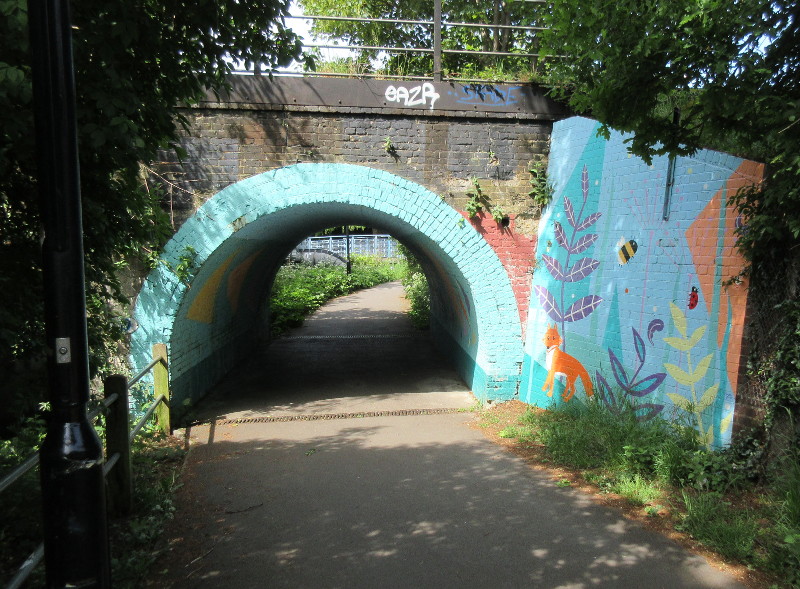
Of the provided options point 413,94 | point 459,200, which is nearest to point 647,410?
point 459,200

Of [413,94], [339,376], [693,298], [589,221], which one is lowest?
[339,376]

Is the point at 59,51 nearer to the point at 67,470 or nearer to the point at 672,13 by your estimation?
the point at 67,470

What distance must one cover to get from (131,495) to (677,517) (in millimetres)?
4020

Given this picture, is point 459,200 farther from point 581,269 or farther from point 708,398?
point 708,398

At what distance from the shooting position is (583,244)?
254 inches

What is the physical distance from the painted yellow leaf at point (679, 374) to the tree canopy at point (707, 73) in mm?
1175

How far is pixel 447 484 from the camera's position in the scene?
484 centimetres

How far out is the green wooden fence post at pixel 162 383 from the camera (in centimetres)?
611

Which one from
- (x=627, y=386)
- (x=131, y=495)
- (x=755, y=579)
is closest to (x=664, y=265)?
(x=627, y=386)

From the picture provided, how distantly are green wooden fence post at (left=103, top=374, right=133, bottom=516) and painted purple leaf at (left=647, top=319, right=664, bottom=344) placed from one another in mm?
4663

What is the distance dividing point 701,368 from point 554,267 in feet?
7.87

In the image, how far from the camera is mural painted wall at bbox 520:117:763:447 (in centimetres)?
465

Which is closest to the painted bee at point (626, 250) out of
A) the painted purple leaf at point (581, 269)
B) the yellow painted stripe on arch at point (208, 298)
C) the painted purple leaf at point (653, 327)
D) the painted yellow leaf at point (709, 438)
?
the painted purple leaf at point (581, 269)

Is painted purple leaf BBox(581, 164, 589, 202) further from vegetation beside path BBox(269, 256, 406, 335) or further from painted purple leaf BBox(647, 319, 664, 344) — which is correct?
vegetation beside path BBox(269, 256, 406, 335)
